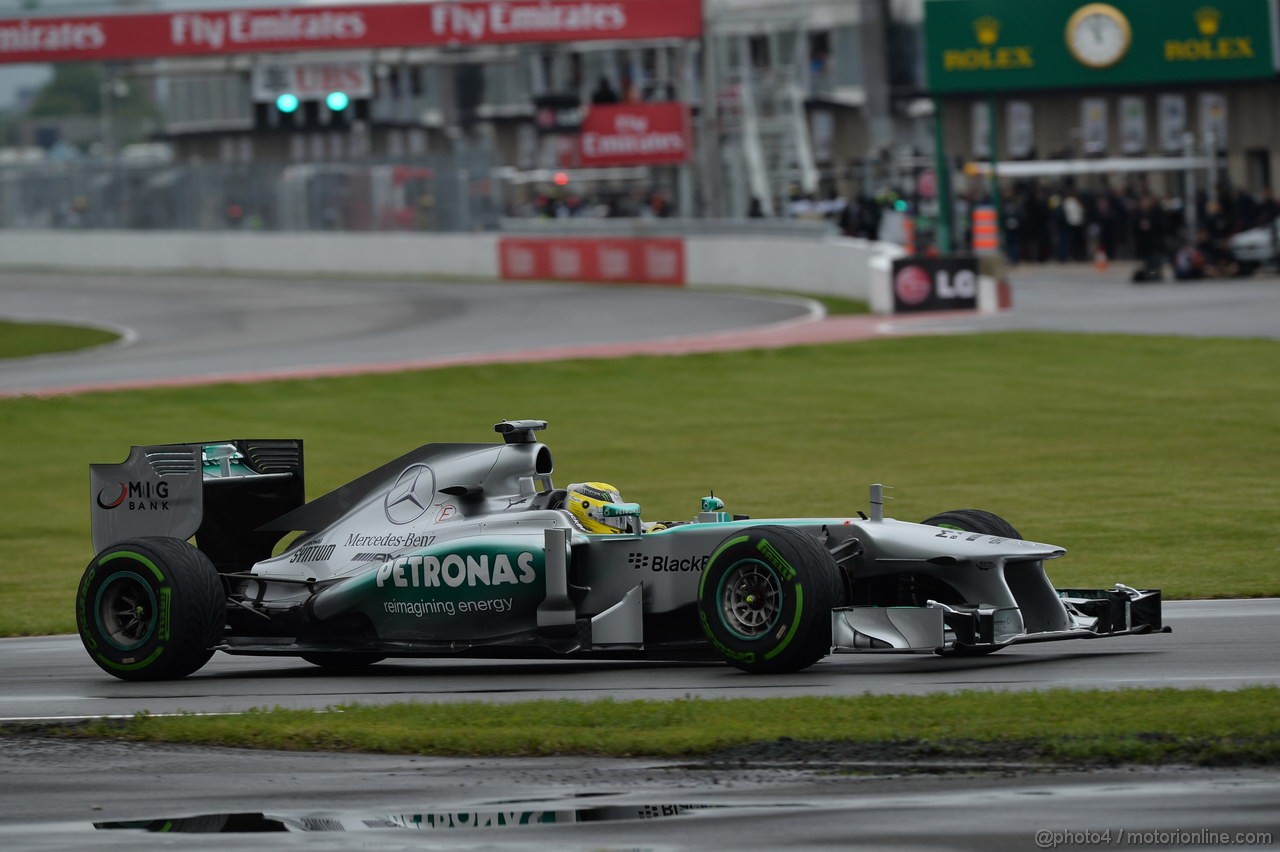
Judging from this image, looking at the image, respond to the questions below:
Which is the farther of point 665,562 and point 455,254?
point 455,254

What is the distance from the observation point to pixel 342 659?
11.3 metres

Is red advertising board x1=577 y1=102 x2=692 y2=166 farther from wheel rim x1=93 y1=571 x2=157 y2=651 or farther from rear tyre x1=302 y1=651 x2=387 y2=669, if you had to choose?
wheel rim x1=93 y1=571 x2=157 y2=651

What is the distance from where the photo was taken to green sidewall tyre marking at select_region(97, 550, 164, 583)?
10.6m

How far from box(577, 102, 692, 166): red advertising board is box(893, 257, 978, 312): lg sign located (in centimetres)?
1542

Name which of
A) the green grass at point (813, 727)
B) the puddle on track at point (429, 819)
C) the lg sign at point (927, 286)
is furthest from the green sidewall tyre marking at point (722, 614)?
the lg sign at point (927, 286)

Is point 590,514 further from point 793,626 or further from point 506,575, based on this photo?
point 793,626

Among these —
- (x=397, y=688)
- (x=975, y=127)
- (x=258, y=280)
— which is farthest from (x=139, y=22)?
(x=397, y=688)

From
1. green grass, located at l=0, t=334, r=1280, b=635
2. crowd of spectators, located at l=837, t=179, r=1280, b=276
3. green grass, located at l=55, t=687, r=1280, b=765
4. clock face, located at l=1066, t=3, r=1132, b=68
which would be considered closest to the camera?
green grass, located at l=55, t=687, r=1280, b=765

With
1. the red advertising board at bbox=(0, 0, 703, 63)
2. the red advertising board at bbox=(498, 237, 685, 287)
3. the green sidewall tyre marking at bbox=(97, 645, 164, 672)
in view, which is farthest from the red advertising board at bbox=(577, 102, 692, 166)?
the green sidewall tyre marking at bbox=(97, 645, 164, 672)

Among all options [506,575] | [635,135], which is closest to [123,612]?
[506,575]

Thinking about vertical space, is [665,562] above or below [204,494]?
below

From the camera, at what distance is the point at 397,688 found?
10.4 metres

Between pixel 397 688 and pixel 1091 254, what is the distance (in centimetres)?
3768

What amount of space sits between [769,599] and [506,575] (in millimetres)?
1448
